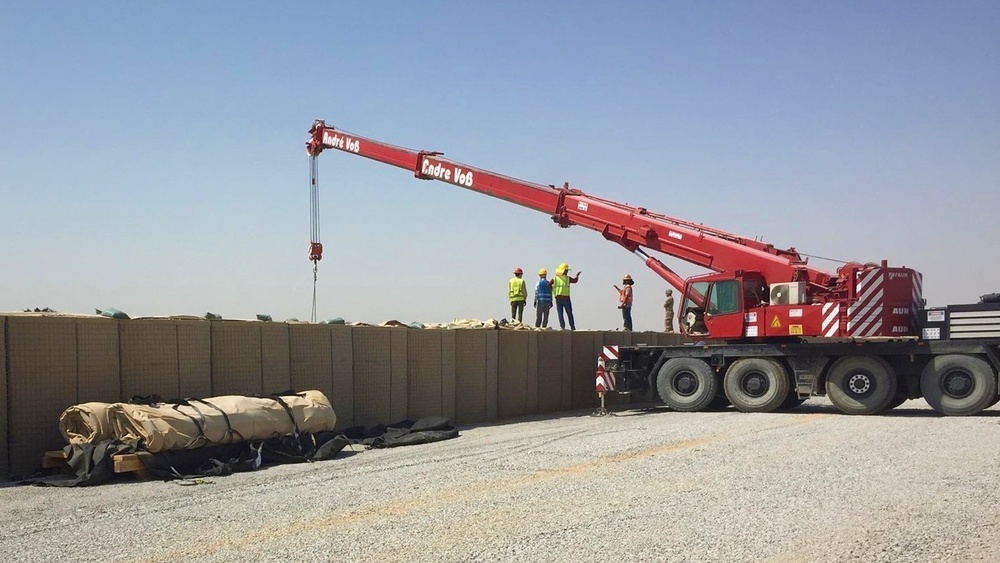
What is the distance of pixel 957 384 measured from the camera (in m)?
15.8

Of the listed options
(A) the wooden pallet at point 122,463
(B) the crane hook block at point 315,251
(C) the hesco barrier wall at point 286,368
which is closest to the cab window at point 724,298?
(C) the hesco barrier wall at point 286,368

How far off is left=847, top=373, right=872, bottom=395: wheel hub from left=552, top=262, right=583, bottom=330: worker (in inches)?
284

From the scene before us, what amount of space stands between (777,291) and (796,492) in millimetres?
9728

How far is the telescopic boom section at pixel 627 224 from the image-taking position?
698 inches

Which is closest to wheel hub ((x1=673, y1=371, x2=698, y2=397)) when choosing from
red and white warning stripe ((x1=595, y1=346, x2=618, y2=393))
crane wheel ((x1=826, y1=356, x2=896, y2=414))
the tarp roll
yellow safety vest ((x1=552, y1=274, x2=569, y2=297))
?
red and white warning stripe ((x1=595, y1=346, x2=618, y2=393))

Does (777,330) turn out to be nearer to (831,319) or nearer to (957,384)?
(831,319)

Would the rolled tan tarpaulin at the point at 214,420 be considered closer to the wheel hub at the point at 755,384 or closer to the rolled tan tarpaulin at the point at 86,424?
the rolled tan tarpaulin at the point at 86,424

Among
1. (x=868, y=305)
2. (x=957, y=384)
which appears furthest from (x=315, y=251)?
(x=957, y=384)

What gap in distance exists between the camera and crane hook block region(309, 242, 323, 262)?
20.2 meters

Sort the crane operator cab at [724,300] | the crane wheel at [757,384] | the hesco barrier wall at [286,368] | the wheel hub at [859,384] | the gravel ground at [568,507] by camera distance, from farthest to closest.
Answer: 1. the crane operator cab at [724,300]
2. the crane wheel at [757,384]
3. the wheel hub at [859,384]
4. the hesco barrier wall at [286,368]
5. the gravel ground at [568,507]

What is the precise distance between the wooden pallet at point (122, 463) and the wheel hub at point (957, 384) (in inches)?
515

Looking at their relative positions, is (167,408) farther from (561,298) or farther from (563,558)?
(561,298)

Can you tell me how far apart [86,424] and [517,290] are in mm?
13525

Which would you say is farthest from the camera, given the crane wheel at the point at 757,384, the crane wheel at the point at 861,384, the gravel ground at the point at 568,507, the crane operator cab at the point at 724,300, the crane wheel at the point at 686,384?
the crane wheel at the point at 686,384
